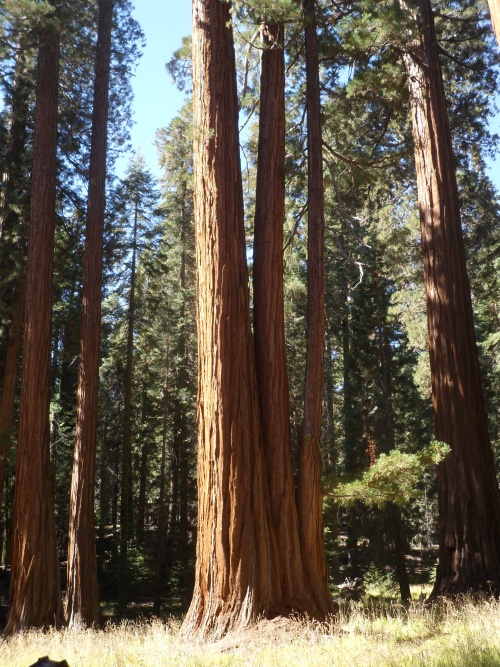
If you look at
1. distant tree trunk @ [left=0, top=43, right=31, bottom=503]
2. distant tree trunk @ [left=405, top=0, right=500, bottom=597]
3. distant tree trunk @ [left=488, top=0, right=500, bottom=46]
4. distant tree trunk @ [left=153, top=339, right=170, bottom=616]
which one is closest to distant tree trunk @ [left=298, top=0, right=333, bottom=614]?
distant tree trunk @ [left=405, top=0, right=500, bottom=597]

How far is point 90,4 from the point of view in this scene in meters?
15.1

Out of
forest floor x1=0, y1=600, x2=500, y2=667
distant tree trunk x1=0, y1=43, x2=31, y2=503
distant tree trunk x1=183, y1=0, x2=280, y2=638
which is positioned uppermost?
distant tree trunk x1=0, y1=43, x2=31, y2=503

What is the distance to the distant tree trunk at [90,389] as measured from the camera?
11.8 metres

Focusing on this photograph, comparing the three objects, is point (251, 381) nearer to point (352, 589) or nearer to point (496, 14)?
point (496, 14)

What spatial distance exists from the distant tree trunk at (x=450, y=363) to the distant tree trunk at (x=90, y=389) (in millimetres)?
6331

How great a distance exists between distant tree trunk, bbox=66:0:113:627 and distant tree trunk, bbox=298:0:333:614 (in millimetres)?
5347

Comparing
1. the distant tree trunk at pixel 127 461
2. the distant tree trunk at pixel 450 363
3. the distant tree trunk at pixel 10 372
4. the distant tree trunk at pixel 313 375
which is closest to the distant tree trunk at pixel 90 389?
the distant tree trunk at pixel 10 372

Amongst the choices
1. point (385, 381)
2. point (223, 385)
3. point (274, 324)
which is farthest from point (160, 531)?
point (223, 385)

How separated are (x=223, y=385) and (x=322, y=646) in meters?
2.79

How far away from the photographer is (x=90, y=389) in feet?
42.1

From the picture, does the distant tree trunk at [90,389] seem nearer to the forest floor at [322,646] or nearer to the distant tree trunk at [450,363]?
the forest floor at [322,646]

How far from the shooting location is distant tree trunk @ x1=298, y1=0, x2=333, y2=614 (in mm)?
7535

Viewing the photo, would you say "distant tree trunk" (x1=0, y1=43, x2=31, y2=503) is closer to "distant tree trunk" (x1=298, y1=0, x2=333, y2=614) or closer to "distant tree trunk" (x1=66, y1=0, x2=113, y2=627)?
"distant tree trunk" (x1=66, y1=0, x2=113, y2=627)

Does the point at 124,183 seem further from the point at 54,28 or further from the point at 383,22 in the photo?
the point at 383,22
